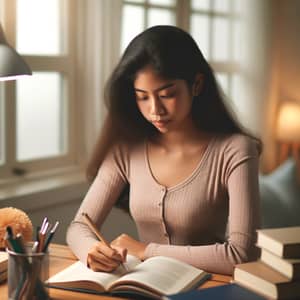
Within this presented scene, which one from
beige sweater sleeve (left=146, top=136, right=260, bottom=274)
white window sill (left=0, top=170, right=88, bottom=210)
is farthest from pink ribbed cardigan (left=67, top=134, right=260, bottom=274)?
white window sill (left=0, top=170, right=88, bottom=210)

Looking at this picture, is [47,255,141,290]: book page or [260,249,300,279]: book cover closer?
[260,249,300,279]: book cover

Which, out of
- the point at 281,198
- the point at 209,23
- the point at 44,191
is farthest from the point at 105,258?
the point at 209,23

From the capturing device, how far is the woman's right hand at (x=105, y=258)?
157cm

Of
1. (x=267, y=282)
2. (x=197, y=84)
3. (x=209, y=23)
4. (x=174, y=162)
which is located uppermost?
(x=209, y=23)

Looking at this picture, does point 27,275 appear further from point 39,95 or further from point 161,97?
point 39,95

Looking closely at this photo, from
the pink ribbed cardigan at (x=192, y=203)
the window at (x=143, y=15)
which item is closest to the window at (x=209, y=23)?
the window at (x=143, y=15)

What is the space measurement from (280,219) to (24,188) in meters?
1.36

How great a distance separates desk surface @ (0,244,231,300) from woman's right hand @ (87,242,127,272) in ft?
0.34

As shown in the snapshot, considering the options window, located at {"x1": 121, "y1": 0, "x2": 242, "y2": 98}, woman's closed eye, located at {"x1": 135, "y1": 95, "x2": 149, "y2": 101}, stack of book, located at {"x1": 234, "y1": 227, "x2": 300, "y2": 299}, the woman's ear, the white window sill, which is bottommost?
the white window sill

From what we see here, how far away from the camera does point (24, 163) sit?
2.84 meters

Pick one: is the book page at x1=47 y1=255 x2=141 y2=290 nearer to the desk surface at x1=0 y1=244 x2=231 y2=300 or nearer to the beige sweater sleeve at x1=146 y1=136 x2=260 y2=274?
the desk surface at x1=0 y1=244 x2=231 y2=300

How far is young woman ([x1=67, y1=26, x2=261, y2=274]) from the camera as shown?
179cm

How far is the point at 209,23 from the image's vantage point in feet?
12.9

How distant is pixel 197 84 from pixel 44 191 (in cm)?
98
